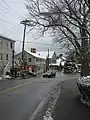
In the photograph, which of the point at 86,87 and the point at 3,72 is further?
the point at 3,72

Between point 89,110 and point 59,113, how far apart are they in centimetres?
132

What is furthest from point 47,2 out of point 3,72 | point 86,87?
point 3,72

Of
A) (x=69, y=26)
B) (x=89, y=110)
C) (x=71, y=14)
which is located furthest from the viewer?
(x=69, y=26)

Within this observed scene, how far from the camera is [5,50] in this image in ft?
204

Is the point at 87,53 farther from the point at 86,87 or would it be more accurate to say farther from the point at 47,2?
the point at 47,2

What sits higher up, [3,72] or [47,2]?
[47,2]

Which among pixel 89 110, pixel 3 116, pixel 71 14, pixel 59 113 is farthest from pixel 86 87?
pixel 71 14

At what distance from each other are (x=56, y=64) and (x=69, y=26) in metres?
107

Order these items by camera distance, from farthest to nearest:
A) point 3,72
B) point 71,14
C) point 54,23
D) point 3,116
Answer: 1. point 3,72
2. point 54,23
3. point 71,14
4. point 3,116

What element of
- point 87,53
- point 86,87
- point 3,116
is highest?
point 87,53

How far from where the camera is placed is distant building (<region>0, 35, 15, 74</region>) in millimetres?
60531

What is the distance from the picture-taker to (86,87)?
12.4 metres

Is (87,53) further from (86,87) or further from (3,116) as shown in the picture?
(3,116)

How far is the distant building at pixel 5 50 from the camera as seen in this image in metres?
60.5
